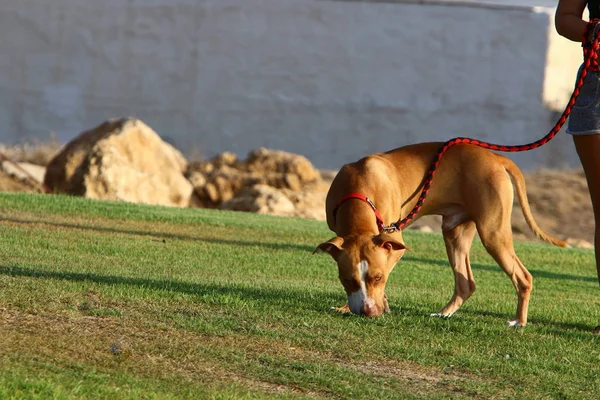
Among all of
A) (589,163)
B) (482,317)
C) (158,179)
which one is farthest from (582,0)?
(158,179)

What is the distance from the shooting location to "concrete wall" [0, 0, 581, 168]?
23656mm

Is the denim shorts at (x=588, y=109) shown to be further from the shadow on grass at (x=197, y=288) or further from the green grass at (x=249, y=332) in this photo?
the shadow on grass at (x=197, y=288)

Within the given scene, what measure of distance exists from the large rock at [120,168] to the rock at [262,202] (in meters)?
1.11

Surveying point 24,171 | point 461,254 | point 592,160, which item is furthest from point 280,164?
point 592,160

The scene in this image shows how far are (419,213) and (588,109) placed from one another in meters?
1.55

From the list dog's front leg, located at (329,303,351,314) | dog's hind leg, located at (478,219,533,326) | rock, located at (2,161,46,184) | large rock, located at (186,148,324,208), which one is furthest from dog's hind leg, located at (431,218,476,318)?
rock, located at (2,161,46,184)

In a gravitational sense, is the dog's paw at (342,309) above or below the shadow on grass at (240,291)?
above

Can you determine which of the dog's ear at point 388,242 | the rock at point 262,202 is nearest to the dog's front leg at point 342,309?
the dog's ear at point 388,242

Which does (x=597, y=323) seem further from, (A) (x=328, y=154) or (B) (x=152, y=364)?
(A) (x=328, y=154)

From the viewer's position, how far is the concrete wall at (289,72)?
23656mm

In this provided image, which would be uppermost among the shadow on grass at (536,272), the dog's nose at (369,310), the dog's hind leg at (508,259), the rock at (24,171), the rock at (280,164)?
the dog's hind leg at (508,259)

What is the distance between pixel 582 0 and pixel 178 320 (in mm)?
3596

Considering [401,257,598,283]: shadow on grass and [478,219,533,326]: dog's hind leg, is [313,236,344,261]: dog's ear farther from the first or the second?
[401,257,598,283]: shadow on grass

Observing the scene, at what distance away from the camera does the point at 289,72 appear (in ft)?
78.3
